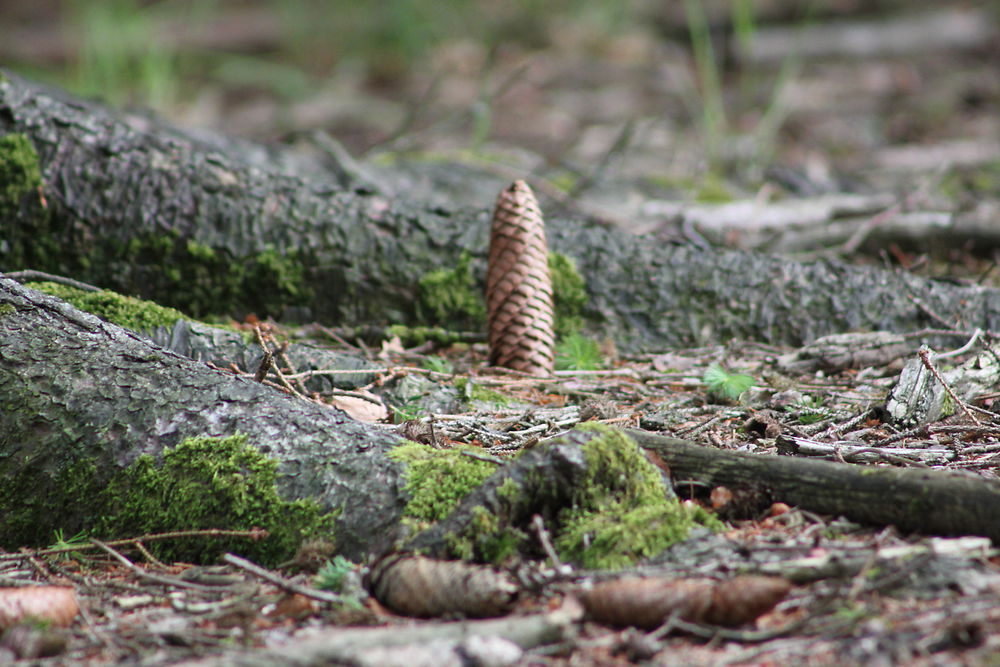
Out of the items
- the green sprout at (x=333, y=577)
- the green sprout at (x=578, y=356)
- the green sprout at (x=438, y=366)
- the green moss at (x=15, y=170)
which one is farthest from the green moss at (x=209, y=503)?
the green moss at (x=15, y=170)

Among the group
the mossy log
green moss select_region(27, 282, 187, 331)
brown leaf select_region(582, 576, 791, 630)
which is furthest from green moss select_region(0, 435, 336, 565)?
the mossy log

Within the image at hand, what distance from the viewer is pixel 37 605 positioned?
1475 millimetres

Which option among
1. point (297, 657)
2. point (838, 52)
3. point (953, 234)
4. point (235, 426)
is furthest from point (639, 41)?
point (297, 657)

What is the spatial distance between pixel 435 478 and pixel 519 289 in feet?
4.22

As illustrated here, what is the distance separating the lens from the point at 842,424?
2.12 meters

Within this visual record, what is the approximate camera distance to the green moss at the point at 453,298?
3.39m

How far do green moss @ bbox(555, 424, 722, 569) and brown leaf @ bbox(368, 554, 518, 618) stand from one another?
206 mm

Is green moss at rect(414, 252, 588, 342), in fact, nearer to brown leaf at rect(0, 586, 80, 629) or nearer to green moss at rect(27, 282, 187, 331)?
green moss at rect(27, 282, 187, 331)

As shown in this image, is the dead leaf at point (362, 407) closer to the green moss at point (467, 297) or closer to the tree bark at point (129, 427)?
the tree bark at point (129, 427)

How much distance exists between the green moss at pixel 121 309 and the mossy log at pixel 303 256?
0.59 m

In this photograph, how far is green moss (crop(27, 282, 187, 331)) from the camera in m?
2.63

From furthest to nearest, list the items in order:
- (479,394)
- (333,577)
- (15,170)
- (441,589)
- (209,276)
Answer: (209,276) < (15,170) < (479,394) < (333,577) < (441,589)

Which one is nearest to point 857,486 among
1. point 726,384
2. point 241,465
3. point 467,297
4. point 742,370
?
point 726,384

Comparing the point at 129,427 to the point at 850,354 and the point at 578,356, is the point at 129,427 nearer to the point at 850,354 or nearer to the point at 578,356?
the point at 578,356
